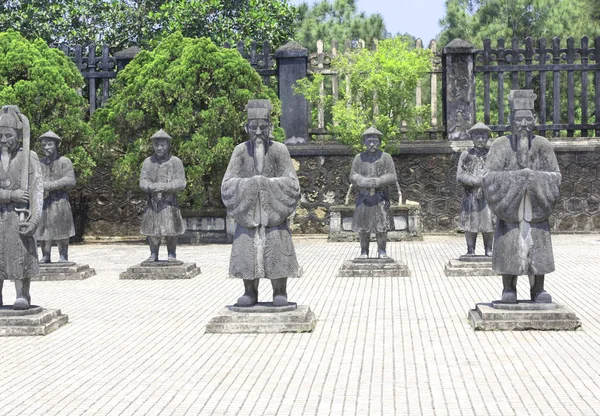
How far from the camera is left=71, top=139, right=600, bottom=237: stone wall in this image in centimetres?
2034

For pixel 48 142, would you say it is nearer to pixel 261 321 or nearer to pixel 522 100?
pixel 261 321

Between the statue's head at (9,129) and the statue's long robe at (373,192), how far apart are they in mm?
5479

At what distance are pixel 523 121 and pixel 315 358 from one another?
319cm

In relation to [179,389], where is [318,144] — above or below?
above

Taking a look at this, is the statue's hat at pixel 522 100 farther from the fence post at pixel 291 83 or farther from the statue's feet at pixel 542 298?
the fence post at pixel 291 83

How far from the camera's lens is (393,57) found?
1944cm

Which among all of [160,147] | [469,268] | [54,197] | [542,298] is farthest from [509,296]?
[54,197]

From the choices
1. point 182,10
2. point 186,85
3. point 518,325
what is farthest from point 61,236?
point 182,10

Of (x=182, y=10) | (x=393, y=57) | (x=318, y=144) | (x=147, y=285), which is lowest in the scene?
(x=147, y=285)

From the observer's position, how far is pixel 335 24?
38.9 metres

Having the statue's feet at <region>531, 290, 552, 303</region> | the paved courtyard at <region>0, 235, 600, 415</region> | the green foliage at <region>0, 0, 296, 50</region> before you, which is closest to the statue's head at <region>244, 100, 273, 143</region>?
the paved courtyard at <region>0, 235, 600, 415</region>

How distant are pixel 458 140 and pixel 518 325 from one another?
457 inches

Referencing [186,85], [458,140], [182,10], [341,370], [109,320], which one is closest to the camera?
[341,370]

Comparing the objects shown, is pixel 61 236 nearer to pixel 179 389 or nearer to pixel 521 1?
pixel 179 389
